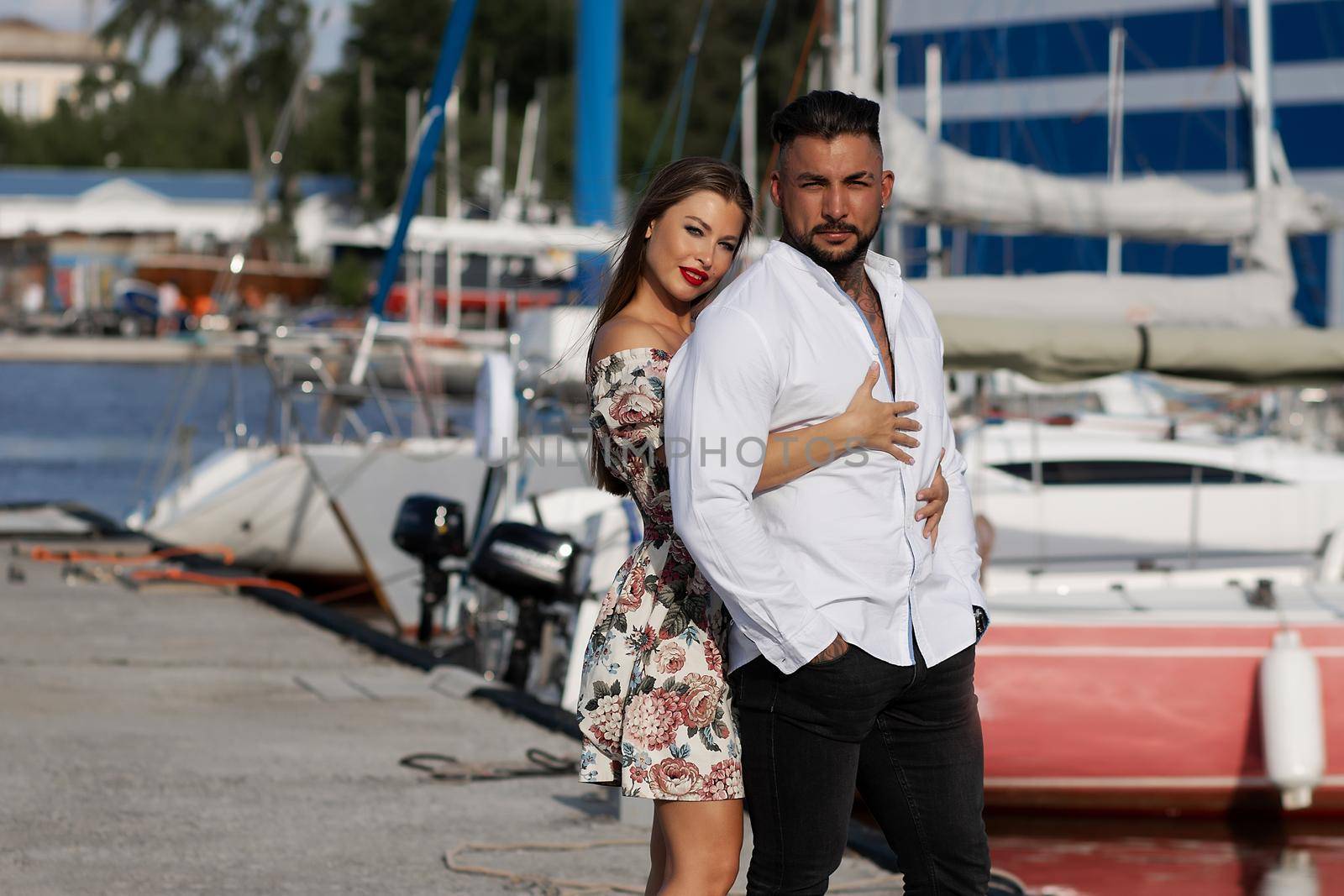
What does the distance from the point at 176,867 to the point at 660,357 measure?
2.46 metres

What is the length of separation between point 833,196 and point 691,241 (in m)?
0.34

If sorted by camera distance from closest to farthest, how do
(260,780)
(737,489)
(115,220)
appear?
(737,489) < (260,780) < (115,220)

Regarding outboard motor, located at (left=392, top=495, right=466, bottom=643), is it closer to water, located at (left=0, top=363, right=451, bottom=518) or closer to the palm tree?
water, located at (left=0, top=363, right=451, bottom=518)

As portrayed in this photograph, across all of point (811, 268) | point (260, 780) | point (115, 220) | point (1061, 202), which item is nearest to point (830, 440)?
point (811, 268)

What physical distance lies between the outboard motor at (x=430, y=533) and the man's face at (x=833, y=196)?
21.7 feet

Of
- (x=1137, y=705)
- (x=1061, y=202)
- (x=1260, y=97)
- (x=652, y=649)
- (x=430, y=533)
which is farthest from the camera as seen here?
(x=1260, y=97)

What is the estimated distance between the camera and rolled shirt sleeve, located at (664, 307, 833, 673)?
9.34ft

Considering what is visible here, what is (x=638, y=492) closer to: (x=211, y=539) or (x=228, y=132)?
(x=211, y=539)

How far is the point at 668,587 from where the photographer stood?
3.14 m

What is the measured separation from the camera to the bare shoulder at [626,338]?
3.21 m

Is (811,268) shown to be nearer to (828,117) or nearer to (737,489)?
(828,117)

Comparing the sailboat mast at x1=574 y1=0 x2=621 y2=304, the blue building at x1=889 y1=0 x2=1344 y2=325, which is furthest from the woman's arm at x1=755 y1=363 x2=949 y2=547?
the blue building at x1=889 y1=0 x2=1344 y2=325

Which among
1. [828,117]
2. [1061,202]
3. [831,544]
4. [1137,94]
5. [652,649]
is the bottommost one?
[652,649]

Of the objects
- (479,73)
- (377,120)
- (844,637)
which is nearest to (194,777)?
Result: (844,637)
